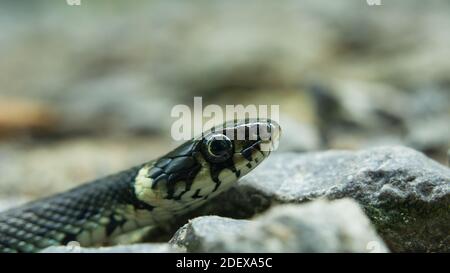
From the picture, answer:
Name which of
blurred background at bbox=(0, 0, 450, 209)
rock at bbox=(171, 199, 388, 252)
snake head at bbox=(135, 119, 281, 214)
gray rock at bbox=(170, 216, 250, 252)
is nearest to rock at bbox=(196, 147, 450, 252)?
snake head at bbox=(135, 119, 281, 214)

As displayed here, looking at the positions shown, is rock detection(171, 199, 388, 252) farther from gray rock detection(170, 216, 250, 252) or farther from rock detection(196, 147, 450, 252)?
rock detection(196, 147, 450, 252)

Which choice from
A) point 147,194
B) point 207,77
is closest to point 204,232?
point 147,194

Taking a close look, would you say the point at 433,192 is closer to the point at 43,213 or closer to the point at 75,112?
the point at 43,213

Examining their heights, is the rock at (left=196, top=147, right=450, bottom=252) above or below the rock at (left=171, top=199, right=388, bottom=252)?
below

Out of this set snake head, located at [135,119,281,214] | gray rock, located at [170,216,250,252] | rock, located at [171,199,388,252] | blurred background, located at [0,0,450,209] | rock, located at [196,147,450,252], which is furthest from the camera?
blurred background, located at [0,0,450,209]

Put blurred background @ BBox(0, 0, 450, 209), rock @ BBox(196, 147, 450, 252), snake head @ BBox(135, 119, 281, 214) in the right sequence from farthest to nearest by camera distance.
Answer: blurred background @ BBox(0, 0, 450, 209)
snake head @ BBox(135, 119, 281, 214)
rock @ BBox(196, 147, 450, 252)

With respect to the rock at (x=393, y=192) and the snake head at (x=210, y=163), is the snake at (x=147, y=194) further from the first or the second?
the rock at (x=393, y=192)

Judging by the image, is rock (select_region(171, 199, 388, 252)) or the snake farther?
the snake

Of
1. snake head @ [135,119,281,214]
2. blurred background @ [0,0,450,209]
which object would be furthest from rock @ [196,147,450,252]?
blurred background @ [0,0,450,209]
